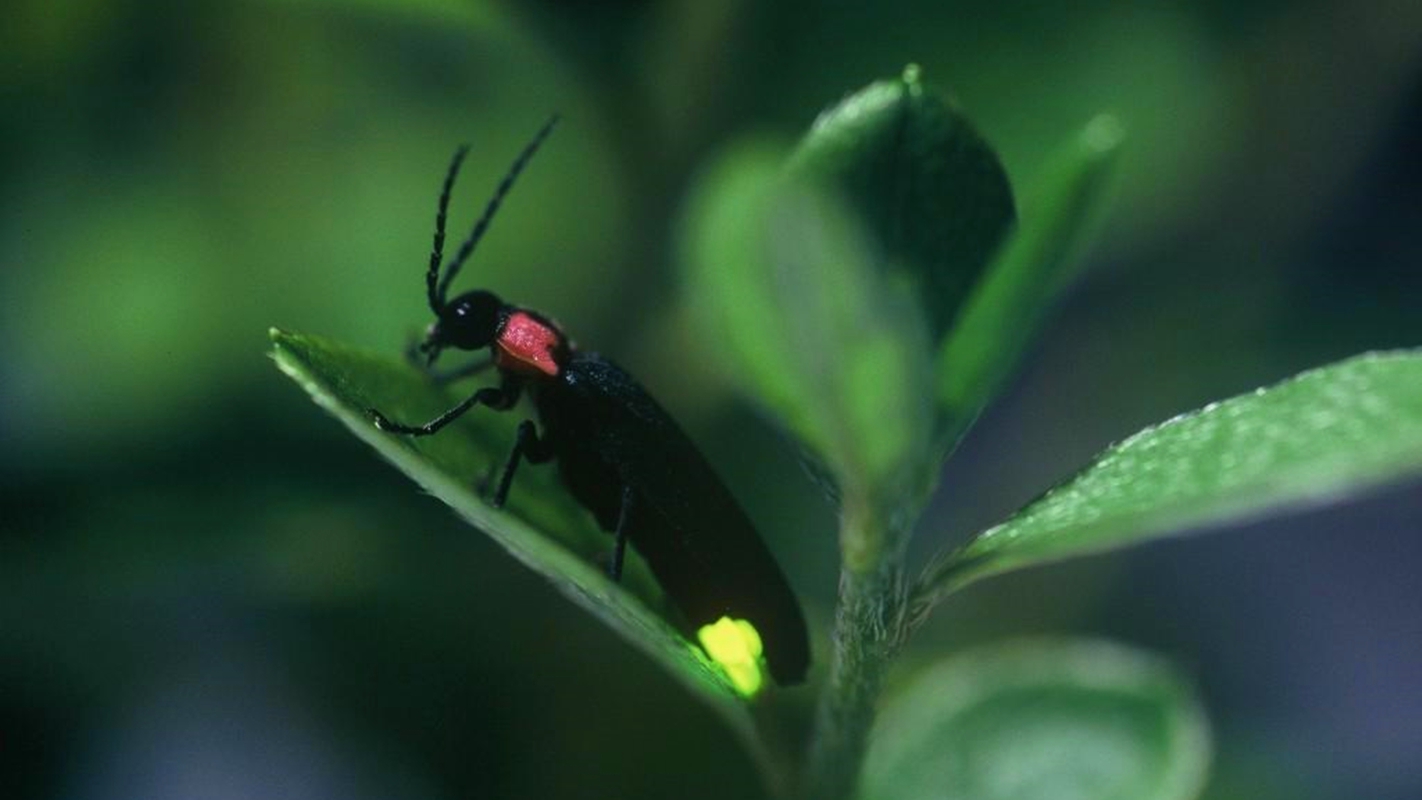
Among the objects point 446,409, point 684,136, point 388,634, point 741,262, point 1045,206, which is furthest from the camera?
point 684,136

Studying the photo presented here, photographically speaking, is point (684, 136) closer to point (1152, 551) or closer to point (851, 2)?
point (851, 2)

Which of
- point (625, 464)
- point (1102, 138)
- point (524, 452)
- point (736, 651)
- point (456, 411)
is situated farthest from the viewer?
point (625, 464)

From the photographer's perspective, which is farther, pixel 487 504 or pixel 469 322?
pixel 469 322

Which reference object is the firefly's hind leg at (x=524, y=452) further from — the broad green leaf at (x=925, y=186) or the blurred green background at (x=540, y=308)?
the blurred green background at (x=540, y=308)

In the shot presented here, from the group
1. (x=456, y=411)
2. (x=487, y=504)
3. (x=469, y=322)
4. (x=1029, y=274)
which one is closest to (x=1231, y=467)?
(x=1029, y=274)

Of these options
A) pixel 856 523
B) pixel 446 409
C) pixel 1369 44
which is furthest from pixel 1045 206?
pixel 1369 44

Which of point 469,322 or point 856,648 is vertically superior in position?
point 469,322

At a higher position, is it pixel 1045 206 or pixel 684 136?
pixel 684 136

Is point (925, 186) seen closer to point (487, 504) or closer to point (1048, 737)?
point (487, 504)

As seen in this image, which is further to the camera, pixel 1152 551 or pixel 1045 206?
pixel 1152 551
